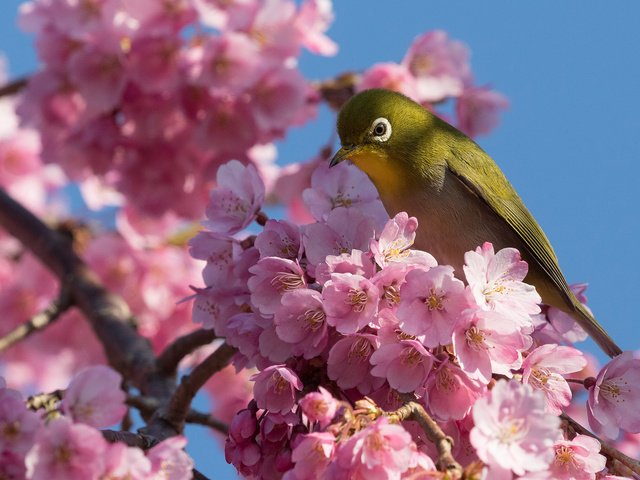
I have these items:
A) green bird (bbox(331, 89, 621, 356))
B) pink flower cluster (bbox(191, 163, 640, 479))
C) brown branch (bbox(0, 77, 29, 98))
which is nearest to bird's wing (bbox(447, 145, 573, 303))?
green bird (bbox(331, 89, 621, 356))

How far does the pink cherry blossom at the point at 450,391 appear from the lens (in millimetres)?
1881

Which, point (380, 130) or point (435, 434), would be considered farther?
point (380, 130)

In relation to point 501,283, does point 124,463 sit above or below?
below

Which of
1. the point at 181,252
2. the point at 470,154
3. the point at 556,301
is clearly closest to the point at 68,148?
the point at 181,252

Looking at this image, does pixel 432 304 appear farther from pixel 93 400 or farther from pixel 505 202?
pixel 505 202

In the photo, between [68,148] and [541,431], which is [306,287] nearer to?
[541,431]

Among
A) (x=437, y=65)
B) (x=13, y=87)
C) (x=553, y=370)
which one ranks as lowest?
(x=13, y=87)

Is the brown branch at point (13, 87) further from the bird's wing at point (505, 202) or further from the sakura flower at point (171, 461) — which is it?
the sakura flower at point (171, 461)

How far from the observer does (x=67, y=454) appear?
5.35 ft

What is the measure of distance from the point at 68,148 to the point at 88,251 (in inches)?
32.4

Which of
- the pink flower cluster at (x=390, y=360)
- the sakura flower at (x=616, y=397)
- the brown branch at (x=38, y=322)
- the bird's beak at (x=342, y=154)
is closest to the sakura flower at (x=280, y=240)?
the pink flower cluster at (x=390, y=360)

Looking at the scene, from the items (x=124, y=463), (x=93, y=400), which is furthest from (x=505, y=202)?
(x=124, y=463)

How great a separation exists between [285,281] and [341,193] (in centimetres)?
49

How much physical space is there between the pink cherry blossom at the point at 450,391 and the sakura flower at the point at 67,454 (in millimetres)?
658
